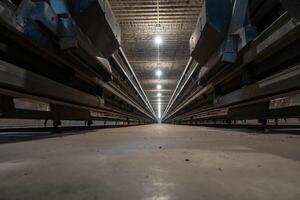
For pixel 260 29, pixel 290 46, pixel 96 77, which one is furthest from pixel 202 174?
pixel 96 77

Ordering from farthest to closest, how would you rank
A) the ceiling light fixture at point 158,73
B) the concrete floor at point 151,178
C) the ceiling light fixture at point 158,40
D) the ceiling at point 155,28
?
the ceiling light fixture at point 158,73, the ceiling light fixture at point 158,40, the ceiling at point 155,28, the concrete floor at point 151,178

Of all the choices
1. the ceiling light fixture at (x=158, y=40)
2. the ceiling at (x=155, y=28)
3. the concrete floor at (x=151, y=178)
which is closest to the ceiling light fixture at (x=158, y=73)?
the ceiling at (x=155, y=28)

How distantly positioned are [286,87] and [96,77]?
2215 mm

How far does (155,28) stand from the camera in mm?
4496

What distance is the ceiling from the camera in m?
3.63

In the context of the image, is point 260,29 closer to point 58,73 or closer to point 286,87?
point 286,87

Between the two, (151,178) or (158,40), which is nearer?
(151,178)

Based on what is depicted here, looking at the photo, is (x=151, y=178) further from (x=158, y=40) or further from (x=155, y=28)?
(x=158, y=40)

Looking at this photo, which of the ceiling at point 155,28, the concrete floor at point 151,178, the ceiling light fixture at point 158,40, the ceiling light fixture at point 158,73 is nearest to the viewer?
the concrete floor at point 151,178

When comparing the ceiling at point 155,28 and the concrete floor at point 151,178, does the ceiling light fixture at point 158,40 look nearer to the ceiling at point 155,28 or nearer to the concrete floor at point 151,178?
the ceiling at point 155,28

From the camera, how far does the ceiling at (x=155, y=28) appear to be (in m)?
3.63

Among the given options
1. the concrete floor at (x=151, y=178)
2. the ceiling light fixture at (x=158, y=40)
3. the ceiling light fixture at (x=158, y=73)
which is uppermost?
the ceiling light fixture at (x=158, y=73)

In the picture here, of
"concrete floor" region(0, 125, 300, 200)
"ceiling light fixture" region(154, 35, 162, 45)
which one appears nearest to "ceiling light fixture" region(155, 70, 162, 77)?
"ceiling light fixture" region(154, 35, 162, 45)

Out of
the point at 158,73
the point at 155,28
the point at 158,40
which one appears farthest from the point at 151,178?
the point at 158,73
